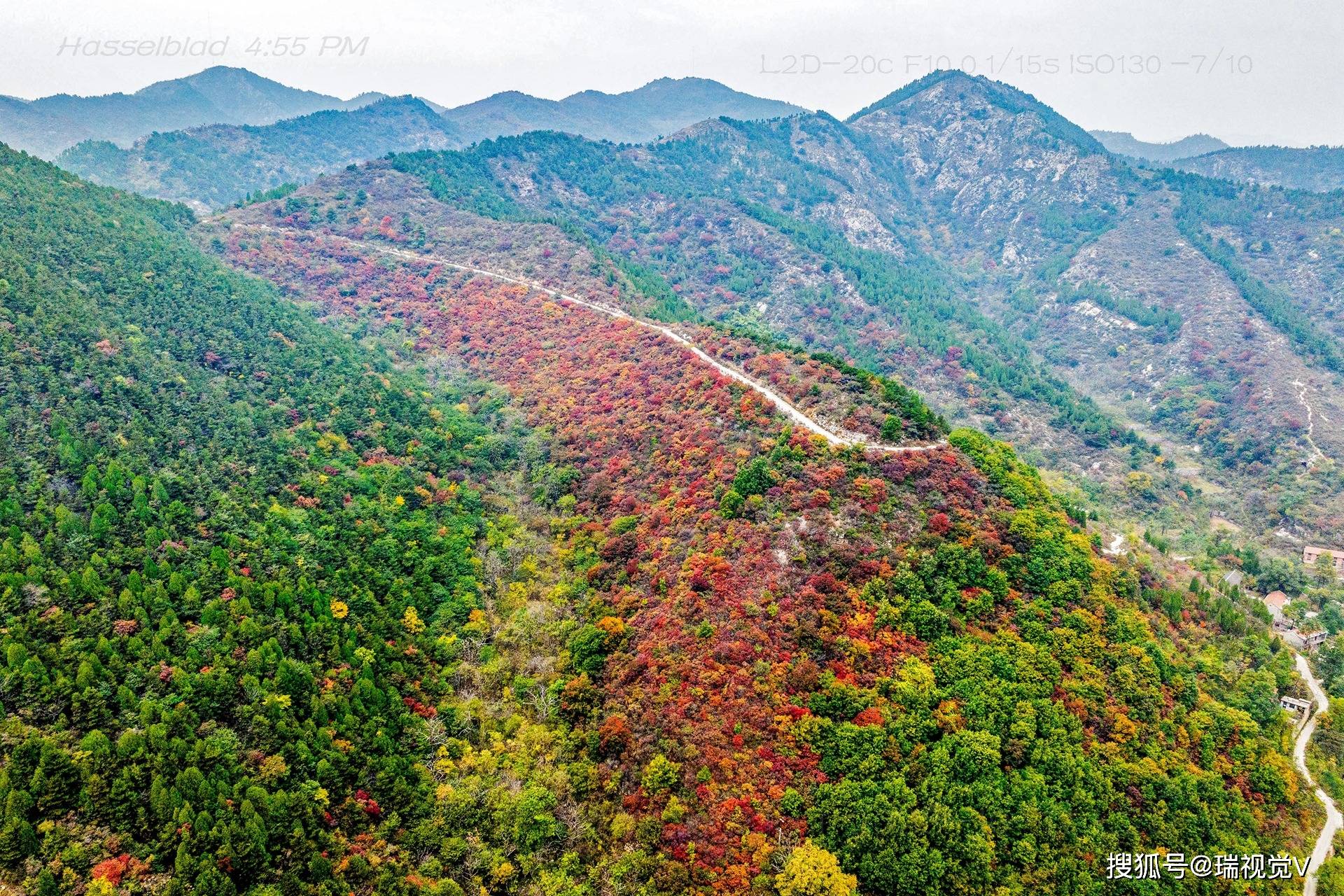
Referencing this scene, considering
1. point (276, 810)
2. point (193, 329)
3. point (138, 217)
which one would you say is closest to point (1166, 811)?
point (276, 810)

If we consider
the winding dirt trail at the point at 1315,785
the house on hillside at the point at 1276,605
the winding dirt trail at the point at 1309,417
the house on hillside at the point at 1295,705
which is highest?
the winding dirt trail at the point at 1309,417

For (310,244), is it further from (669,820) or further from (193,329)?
(669,820)

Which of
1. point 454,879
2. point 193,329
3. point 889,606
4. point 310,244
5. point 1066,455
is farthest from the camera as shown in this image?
point 310,244

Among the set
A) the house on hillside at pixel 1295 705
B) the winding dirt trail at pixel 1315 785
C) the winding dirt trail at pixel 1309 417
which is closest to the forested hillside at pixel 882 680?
the house on hillside at pixel 1295 705

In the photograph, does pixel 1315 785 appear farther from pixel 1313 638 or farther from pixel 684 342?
pixel 684 342

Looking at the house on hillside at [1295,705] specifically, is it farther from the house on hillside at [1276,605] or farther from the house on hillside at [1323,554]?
the house on hillside at [1323,554]

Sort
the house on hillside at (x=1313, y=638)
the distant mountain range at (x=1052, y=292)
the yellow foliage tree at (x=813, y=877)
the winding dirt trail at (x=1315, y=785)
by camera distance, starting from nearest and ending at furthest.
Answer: the yellow foliage tree at (x=813, y=877) → the winding dirt trail at (x=1315, y=785) → the house on hillside at (x=1313, y=638) → the distant mountain range at (x=1052, y=292)

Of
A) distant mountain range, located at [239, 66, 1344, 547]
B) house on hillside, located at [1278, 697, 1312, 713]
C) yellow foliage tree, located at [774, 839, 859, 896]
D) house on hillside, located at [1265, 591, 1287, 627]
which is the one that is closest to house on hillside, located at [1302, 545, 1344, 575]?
distant mountain range, located at [239, 66, 1344, 547]

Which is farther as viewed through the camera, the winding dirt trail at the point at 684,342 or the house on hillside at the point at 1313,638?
the house on hillside at the point at 1313,638
